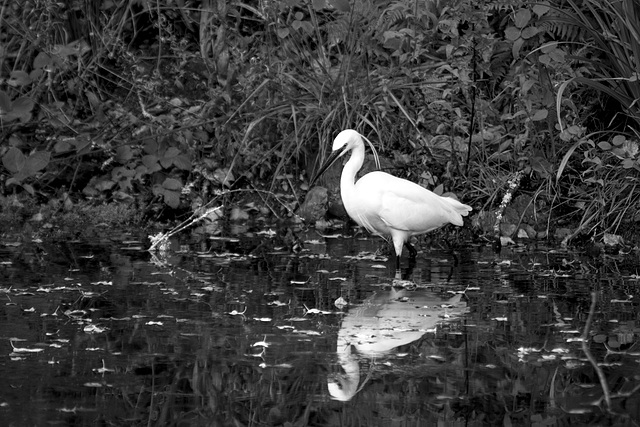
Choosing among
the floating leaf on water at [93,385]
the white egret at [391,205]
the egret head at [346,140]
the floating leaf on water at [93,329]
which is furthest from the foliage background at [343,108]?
the floating leaf on water at [93,385]

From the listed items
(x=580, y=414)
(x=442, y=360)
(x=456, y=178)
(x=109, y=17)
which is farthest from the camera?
(x=109, y=17)

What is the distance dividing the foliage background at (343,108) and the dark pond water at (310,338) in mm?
1108

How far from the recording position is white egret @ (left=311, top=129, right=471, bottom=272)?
728 centimetres

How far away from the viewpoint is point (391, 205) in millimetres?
7254

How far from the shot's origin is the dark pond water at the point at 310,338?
4277mm

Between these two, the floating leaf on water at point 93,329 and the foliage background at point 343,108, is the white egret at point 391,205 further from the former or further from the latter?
the floating leaf on water at point 93,329

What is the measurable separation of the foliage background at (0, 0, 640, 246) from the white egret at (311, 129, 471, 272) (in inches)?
36.6

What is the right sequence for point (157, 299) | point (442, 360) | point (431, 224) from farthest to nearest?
1. point (431, 224)
2. point (157, 299)
3. point (442, 360)

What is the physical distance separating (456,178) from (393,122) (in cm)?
87

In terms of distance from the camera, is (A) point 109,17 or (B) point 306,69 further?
(A) point 109,17

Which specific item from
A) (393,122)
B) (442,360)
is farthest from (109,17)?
(442,360)

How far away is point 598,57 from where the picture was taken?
8898mm

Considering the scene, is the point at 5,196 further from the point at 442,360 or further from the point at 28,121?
the point at 442,360

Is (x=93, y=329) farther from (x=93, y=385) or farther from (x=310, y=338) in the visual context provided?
(x=310, y=338)
